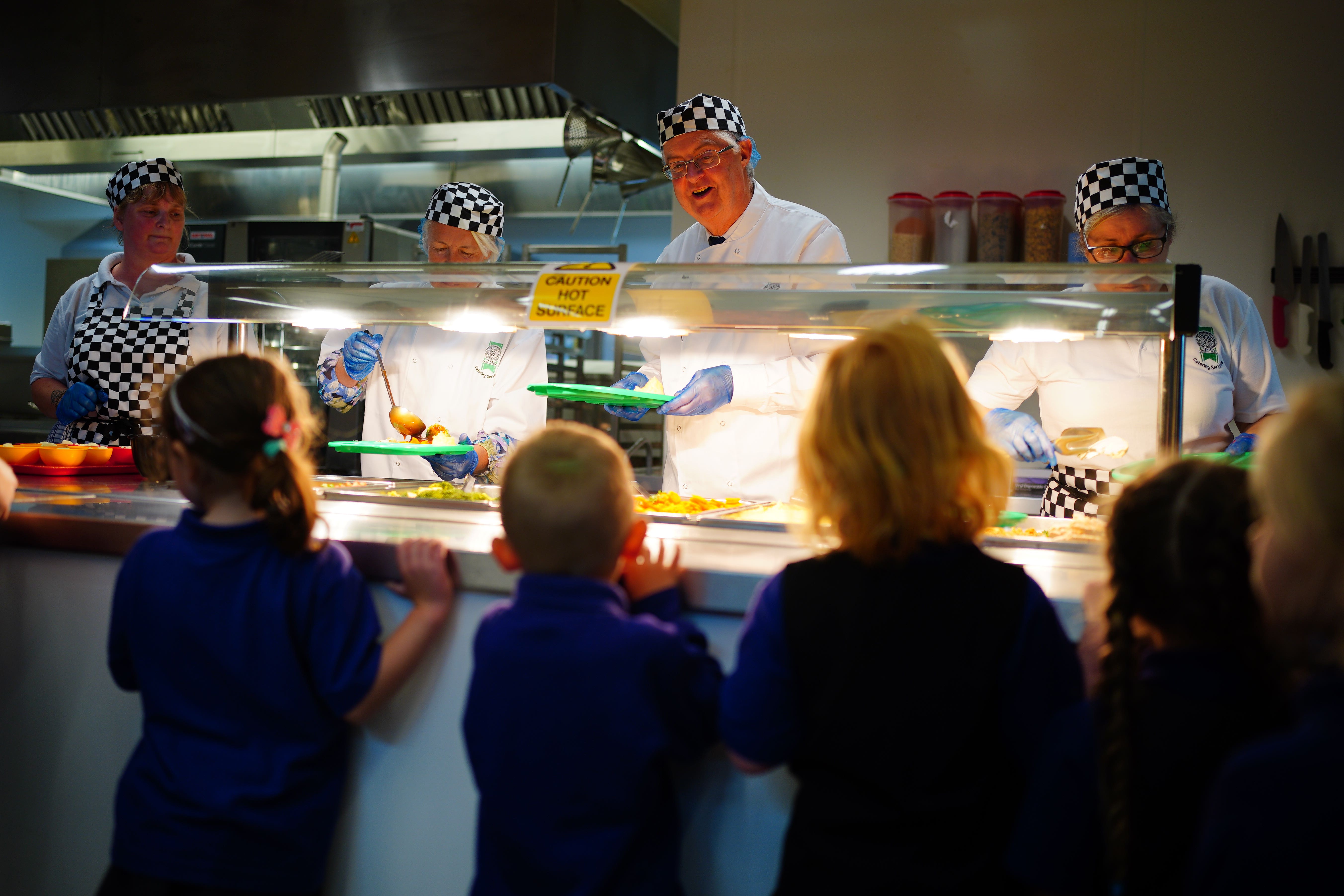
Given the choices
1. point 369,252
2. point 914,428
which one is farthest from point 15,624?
point 369,252

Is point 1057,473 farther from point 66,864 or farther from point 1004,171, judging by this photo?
point 66,864

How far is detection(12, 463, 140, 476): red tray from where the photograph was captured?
92.4 inches

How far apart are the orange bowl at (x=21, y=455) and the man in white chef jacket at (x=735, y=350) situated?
4.81ft

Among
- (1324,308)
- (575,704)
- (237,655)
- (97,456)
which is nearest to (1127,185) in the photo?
(1324,308)

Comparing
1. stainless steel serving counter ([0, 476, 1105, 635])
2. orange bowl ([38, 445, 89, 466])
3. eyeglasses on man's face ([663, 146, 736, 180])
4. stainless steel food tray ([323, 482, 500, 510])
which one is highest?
eyeglasses on man's face ([663, 146, 736, 180])

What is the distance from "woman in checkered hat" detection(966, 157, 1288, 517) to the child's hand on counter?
49.0 inches

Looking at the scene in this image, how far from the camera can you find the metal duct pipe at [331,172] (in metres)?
4.90

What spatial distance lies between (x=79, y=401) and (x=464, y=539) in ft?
5.51

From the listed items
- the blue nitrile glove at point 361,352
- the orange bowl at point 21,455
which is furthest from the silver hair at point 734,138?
the orange bowl at point 21,455

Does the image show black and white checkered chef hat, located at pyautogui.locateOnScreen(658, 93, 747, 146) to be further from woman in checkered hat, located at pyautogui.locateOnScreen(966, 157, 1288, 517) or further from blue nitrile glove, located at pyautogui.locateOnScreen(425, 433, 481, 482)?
blue nitrile glove, located at pyautogui.locateOnScreen(425, 433, 481, 482)

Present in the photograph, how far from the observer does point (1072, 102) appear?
370 cm

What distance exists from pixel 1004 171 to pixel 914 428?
306 cm

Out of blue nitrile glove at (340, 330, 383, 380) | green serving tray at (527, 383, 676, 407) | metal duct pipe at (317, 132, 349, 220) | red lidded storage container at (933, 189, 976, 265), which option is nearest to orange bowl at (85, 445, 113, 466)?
blue nitrile glove at (340, 330, 383, 380)

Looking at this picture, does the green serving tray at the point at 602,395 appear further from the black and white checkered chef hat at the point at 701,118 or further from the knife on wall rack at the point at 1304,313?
the knife on wall rack at the point at 1304,313
